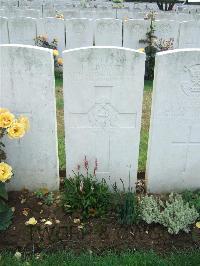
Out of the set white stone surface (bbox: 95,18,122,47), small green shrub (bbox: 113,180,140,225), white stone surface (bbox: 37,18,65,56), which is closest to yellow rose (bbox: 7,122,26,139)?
small green shrub (bbox: 113,180,140,225)

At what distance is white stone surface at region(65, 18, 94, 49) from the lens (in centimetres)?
905

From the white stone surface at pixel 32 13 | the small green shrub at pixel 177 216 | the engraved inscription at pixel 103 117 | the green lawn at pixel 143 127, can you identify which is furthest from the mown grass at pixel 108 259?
the white stone surface at pixel 32 13

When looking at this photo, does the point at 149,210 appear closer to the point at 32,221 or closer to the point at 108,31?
the point at 32,221

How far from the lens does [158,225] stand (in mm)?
3807

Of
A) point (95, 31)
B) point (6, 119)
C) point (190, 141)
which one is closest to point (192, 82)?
point (190, 141)

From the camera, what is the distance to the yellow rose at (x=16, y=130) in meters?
3.46

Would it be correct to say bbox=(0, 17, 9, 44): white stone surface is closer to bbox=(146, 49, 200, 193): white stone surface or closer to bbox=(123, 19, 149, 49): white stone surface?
bbox=(123, 19, 149, 49): white stone surface

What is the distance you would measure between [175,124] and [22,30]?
6.09m

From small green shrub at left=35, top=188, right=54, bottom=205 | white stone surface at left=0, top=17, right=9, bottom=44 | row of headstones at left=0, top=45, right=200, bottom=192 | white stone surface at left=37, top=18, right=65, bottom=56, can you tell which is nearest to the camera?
row of headstones at left=0, top=45, right=200, bottom=192

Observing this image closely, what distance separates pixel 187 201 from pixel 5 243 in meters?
1.95

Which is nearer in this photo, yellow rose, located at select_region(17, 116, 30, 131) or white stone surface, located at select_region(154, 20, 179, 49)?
yellow rose, located at select_region(17, 116, 30, 131)

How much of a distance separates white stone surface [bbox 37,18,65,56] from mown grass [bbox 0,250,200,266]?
22.5 feet

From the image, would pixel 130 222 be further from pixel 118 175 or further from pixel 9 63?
pixel 9 63

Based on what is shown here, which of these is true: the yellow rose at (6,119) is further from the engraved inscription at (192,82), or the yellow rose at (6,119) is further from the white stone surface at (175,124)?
the engraved inscription at (192,82)
